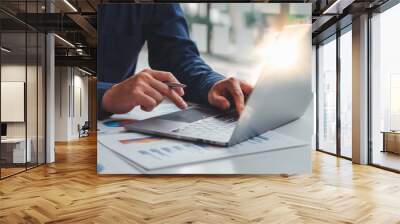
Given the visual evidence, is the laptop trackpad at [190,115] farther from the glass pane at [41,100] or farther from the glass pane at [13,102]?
the glass pane at [41,100]

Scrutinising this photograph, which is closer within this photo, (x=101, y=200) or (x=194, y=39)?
(x=101, y=200)

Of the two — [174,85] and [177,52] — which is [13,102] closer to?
[174,85]

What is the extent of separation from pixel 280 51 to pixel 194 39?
1.41m

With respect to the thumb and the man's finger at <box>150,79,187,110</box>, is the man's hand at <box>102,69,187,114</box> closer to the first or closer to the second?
the man's finger at <box>150,79,187,110</box>

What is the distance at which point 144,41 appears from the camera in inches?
241

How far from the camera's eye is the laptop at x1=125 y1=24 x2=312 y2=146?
5.93m

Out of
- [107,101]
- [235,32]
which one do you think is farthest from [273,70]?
[107,101]

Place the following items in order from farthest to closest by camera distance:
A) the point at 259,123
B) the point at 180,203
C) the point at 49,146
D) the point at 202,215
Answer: the point at 49,146 → the point at 259,123 → the point at 180,203 → the point at 202,215

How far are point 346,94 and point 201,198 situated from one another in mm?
5624

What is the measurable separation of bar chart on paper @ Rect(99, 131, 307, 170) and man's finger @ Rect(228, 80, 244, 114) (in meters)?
0.56

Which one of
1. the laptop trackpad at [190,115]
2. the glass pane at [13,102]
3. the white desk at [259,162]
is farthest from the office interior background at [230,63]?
the white desk at [259,162]

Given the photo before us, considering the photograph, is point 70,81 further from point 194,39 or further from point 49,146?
point 194,39

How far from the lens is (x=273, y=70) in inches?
237

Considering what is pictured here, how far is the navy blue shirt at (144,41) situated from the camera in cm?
610
